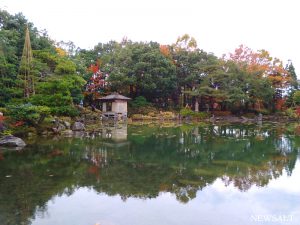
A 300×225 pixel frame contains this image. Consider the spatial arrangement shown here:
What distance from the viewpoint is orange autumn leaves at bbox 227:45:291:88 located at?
41125 mm

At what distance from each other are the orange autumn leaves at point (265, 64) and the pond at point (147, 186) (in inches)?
1157

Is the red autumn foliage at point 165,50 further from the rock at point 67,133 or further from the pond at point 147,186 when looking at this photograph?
the pond at point 147,186

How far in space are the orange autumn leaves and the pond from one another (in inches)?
1157

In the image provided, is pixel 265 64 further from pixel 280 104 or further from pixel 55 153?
pixel 55 153

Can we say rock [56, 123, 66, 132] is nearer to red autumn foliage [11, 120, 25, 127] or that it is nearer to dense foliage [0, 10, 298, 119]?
red autumn foliage [11, 120, 25, 127]

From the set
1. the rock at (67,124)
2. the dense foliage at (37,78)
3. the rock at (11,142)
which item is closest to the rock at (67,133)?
the rock at (67,124)

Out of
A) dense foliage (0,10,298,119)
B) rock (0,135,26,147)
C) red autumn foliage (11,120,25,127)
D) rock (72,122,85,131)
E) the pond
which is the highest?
dense foliage (0,10,298,119)

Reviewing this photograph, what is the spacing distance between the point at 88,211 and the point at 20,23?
73.3 ft

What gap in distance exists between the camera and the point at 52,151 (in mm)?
12945

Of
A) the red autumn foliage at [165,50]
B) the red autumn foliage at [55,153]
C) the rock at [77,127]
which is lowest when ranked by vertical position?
the red autumn foliage at [55,153]

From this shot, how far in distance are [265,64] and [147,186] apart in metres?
38.0

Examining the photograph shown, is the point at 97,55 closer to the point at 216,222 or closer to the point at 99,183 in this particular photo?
the point at 99,183

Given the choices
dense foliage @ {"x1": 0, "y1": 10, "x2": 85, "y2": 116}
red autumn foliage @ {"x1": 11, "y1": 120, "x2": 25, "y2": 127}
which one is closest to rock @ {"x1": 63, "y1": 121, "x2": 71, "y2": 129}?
dense foliage @ {"x1": 0, "y1": 10, "x2": 85, "y2": 116}

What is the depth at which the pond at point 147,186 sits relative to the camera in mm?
6066
